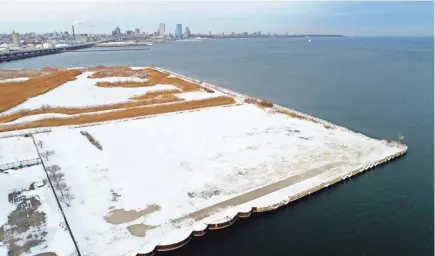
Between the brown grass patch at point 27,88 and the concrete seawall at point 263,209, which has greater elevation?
the brown grass patch at point 27,88

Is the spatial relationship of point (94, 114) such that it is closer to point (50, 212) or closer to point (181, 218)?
point (50, 212)

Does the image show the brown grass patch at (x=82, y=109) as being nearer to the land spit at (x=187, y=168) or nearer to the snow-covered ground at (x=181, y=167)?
the land spit at (x=187, y=168)

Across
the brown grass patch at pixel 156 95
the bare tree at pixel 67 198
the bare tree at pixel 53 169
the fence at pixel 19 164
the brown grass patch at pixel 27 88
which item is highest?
the brown grass patch at pixel 27 88

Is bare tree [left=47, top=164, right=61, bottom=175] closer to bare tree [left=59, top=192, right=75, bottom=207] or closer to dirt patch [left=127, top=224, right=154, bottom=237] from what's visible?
bare tree [left=59, top=192, right=75, bottom=207]

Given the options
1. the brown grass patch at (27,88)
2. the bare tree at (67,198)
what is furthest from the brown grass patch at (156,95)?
the bare tree at (67,198)

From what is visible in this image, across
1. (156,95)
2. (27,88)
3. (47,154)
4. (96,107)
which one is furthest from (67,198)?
(27,88)

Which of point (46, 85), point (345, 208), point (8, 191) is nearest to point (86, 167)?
point (8, 191)
